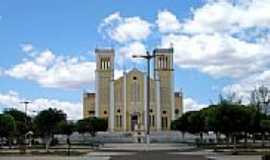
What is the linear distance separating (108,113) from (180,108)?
826 inches

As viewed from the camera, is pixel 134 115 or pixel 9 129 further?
pixel 134 115

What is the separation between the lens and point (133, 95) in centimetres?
16500

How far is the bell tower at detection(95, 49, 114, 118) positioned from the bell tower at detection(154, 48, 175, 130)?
13.2 meters

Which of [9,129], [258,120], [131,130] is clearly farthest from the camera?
[131,130]

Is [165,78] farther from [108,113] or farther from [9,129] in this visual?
[9,129]

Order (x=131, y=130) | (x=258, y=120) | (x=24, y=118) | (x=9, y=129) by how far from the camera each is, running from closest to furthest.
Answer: (x=258, y=120)
(x=9, y=129)
(x=24, y=118)
(x=131, y=130)

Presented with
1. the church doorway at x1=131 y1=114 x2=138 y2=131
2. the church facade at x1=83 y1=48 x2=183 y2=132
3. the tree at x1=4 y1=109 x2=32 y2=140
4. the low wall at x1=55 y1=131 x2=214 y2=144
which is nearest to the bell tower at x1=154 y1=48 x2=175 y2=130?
the church facade at x1=83 y1=48 x2=183 y2=132

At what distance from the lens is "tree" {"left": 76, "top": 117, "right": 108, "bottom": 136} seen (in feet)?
440

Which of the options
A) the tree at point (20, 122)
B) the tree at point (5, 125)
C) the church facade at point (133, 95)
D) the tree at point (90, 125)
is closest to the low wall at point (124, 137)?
the tree at point (90, 125)

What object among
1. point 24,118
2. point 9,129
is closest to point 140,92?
point 24,118

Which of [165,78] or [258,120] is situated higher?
[165,78]

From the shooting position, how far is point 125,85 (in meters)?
165

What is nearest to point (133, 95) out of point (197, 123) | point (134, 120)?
point (134, 120)

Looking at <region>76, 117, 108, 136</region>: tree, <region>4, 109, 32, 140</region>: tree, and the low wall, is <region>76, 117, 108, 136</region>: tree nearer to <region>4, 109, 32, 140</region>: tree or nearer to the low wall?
the low wall
